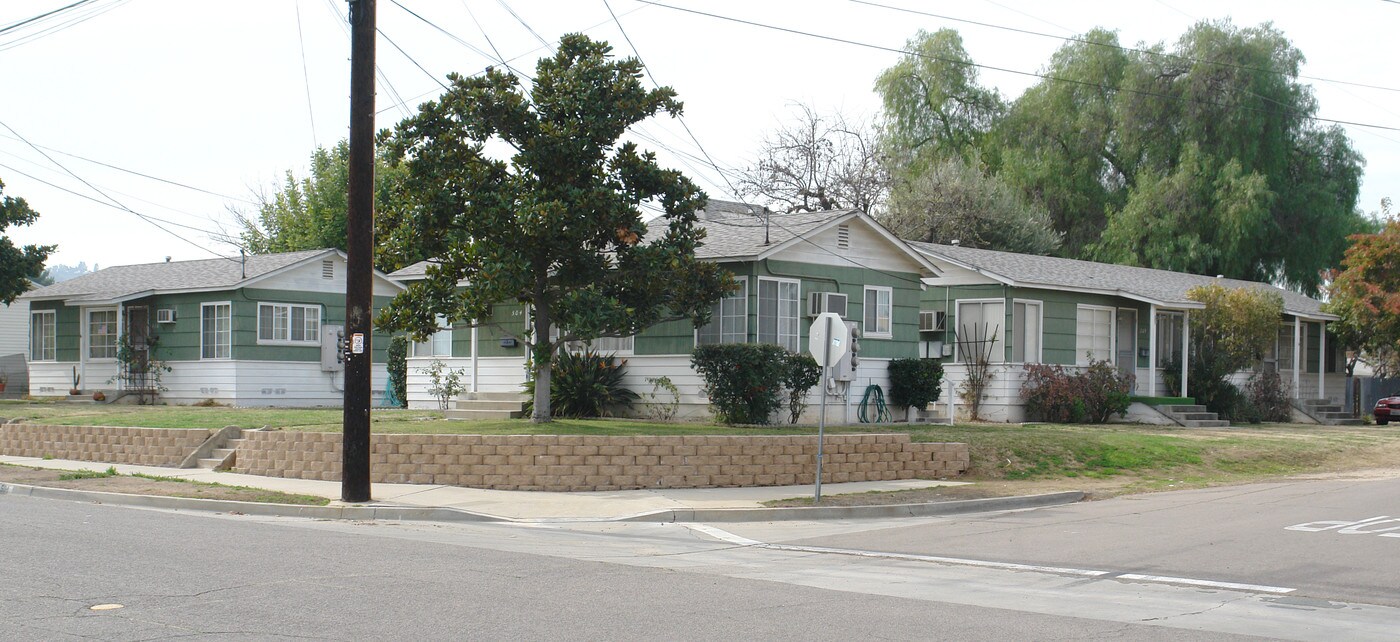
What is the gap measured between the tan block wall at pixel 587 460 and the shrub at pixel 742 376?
3.40 metres

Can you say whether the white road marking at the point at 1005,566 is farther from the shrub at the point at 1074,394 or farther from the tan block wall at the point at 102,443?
the shrub at the point at 1074,394

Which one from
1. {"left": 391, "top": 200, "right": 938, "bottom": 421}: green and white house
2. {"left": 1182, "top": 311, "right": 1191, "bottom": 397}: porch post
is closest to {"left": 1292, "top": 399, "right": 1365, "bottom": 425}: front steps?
{"left": 1182, "top": 311, "right": 1191, "bottom": 397}: porch post

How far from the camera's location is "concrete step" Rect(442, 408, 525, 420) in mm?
24094

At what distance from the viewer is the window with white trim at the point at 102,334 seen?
34.8 metres

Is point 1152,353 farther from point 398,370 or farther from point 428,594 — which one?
point 428,594

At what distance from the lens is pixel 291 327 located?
33.5 meters

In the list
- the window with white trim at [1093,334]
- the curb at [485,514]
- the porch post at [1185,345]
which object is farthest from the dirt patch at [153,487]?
the porch post at [1185,345]

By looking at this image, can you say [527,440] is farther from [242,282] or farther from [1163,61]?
[1163,61]

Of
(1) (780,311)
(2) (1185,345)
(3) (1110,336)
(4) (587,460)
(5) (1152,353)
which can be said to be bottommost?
(4) (587,460)

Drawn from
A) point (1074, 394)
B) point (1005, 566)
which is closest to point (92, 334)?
point (1074, 394)

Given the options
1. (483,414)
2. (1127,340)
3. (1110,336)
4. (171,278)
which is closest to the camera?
(483,414)

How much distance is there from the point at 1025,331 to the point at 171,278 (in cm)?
2365

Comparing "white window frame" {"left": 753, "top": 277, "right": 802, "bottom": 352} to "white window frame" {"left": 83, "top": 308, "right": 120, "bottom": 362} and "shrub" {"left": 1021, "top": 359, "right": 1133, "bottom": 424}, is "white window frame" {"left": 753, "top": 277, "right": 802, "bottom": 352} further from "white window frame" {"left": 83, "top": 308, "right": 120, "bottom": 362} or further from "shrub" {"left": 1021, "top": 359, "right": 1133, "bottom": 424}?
"white window frame" {"left": 83, "top": 308, "right": 120, "bottom": 362}

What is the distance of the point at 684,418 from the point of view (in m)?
23.9
